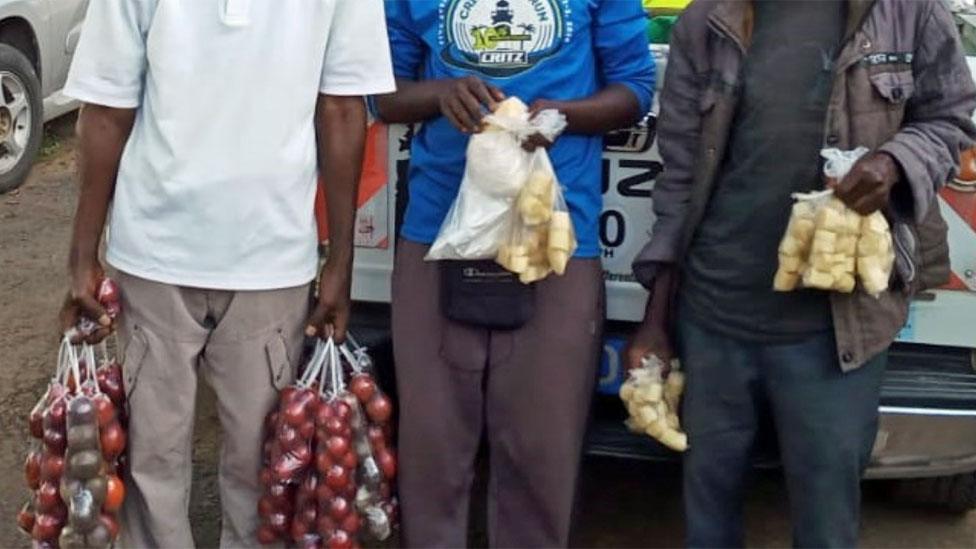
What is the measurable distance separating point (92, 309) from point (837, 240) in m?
1.62

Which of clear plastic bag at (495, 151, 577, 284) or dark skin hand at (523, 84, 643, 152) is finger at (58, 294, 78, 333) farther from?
dark skin hand at (523, 84, 643, 152)

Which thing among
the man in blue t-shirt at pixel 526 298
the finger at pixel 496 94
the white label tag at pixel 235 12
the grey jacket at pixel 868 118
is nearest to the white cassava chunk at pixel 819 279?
the grey jacket at pixel 868 118

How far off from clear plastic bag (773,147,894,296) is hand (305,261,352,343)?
3.37ft

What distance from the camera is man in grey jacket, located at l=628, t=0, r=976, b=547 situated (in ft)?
9.64

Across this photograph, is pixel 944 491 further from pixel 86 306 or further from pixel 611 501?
pixel 86 306

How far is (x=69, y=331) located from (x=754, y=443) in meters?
1.58

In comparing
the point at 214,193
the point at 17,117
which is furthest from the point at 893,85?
the point at 17,117

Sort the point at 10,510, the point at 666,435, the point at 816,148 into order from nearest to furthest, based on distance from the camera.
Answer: the point at 816,148
the point at 666,435
the point at 10,510

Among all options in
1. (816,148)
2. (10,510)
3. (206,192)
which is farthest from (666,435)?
(10,510)

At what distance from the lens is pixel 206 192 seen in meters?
3.11

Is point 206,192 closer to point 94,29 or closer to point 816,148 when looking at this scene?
point 94,29

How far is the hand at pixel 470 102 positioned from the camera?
311 cm

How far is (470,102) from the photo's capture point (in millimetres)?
3111

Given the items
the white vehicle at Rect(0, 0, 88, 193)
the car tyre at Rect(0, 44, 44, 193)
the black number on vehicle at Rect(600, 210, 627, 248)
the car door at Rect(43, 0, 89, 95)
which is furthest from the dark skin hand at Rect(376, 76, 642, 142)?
the car door at Rect(43, 0, 89, 95)
